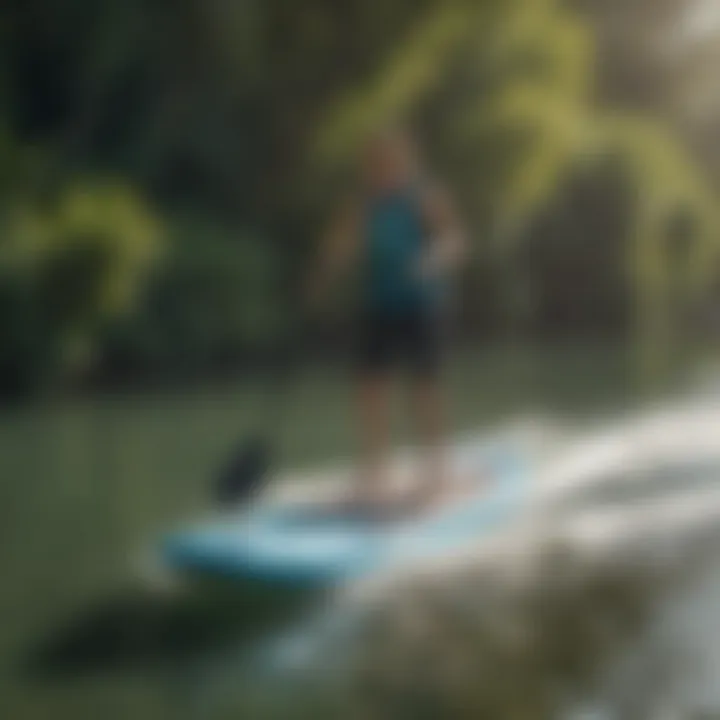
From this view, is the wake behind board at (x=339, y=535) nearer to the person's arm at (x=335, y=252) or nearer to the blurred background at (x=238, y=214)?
the blurred background at (x=238, y=214)

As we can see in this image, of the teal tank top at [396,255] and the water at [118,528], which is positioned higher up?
the teal tank top at [396,255]

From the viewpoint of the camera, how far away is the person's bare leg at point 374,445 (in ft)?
4.83

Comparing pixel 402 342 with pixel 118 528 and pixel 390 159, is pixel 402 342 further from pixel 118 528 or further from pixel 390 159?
pixel 118 528

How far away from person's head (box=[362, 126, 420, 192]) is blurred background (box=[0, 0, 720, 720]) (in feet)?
0.06

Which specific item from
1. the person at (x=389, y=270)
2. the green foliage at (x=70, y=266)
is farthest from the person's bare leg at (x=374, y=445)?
the green foliage at (x=70, y=266)

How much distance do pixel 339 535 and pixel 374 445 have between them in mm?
91

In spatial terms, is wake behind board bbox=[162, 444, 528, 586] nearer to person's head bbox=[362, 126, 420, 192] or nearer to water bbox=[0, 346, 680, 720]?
water bbox=[0, 346, 680, 720]

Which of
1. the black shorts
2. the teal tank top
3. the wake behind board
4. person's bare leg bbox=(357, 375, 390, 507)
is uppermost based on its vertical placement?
the teal tank top

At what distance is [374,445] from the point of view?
148 cm

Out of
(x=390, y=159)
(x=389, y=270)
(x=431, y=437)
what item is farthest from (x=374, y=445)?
(x=390, y=159)

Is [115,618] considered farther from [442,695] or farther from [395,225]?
[395,225]

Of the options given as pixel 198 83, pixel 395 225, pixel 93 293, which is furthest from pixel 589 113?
pixel 93 293

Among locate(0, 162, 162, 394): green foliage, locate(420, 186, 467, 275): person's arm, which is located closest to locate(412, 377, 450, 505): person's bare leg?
locate(420, 186, 467, 275): person's arm

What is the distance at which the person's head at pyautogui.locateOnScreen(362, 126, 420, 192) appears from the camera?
147 cm
